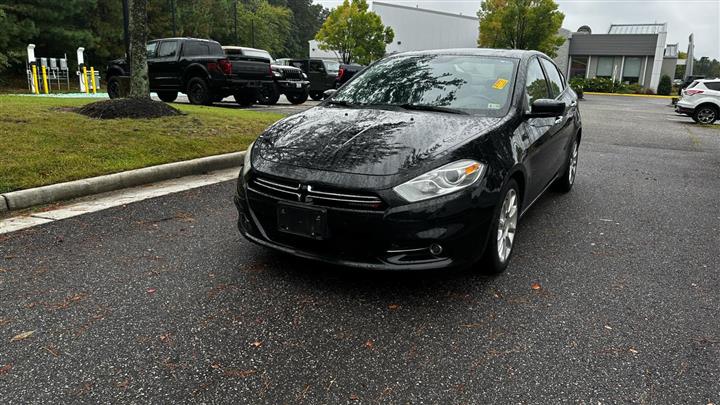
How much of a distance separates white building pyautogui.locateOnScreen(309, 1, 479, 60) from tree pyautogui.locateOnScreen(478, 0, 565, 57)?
12.6 m

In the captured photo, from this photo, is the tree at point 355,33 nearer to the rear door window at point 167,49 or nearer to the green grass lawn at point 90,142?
the rear door window at point 167,49

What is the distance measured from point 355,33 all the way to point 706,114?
3104cm

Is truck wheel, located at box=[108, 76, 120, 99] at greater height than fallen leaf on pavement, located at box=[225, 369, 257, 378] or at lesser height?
greater

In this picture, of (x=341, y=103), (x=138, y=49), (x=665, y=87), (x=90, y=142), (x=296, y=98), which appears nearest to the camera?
(x=341, y=103)

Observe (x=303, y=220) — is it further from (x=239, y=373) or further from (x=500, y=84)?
(x=500, y=84)

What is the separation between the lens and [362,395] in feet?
7.11

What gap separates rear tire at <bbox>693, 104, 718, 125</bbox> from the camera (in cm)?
1688

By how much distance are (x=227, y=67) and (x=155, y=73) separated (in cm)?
263

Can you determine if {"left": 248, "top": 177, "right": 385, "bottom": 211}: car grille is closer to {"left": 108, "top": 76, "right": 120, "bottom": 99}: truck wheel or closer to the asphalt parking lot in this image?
the asphalt parking lot

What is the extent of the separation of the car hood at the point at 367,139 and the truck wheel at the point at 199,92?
10.5m

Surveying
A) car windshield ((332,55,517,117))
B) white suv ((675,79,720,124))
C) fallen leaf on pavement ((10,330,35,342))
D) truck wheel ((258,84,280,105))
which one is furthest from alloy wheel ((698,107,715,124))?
fallen leaf on pavement ((10,330,35,342))

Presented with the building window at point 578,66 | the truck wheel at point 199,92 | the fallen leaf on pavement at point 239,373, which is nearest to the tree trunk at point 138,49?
the truck wheel at point 199,92

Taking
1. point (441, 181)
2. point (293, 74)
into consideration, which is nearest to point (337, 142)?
point (441, 181)

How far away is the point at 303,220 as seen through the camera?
2.92 m
